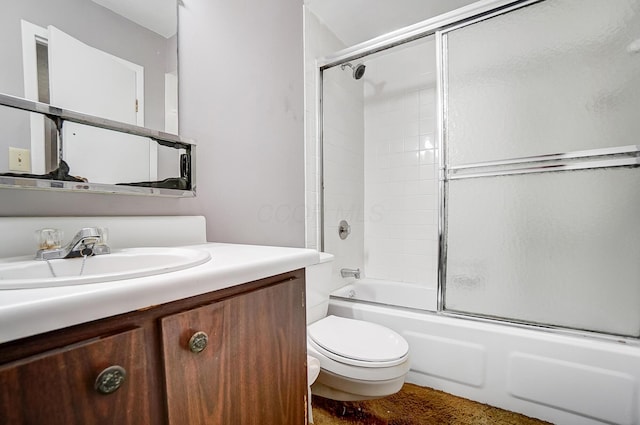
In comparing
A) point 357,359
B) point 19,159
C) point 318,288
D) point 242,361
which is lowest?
point 357,359

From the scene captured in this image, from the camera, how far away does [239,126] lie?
1.29 meters

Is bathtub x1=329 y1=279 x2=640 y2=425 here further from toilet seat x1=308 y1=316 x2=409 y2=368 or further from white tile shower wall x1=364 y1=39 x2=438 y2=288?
white tile shower wall x1=364 y1=39 x2=438 y2=288

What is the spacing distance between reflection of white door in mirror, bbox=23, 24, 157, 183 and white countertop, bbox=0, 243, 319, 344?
55cm

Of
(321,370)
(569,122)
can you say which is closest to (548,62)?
(569,122)

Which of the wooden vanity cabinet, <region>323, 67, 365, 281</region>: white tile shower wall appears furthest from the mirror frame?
<region>323, 67, 365, 281</region>: white tile shower wall

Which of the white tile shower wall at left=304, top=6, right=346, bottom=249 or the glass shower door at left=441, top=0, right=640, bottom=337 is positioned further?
the white tile shower wall at left=304, top=6, right=346, bottom=249

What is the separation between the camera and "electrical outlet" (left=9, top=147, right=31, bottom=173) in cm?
70

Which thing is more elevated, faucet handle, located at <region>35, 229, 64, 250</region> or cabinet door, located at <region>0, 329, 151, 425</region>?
faucet handle, located at <region>35, 229, 64, 250</region>

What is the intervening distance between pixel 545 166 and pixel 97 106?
176cm

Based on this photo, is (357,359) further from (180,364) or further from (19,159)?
(19,159)

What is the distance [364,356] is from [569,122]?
136cm

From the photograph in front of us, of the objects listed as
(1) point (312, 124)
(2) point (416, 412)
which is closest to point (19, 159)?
(1) point (312, 124)

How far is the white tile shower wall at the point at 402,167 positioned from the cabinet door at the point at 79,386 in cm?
205

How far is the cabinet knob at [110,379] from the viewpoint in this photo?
0.38 m
